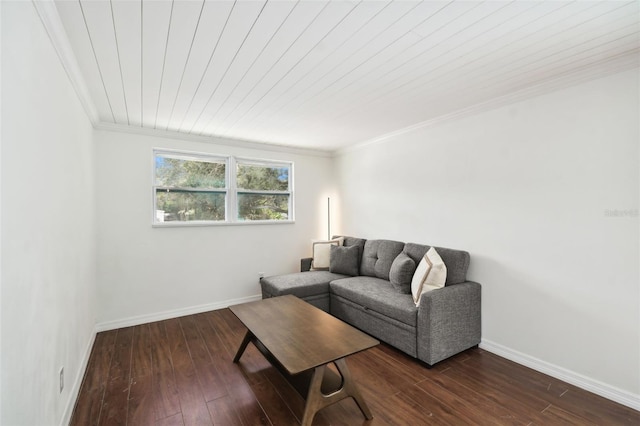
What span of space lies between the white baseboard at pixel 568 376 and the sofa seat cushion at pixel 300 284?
176 centimetres

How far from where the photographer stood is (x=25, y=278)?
124 cm

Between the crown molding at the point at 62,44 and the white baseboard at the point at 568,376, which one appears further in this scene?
the white baseboard at the point at 568,376

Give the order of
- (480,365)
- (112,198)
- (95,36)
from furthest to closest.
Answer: (112,198) → (480,365) → (95,36)

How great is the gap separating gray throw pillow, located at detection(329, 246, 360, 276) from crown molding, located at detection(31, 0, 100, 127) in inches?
122

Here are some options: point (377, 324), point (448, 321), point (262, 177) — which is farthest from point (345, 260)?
point (262, 177)

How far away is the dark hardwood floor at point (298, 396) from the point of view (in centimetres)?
189

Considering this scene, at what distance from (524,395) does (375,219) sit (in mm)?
2491

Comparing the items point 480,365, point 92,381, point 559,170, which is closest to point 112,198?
point 92,381

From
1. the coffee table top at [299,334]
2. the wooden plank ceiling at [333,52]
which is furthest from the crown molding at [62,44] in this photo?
the coffee table top at [299,334]

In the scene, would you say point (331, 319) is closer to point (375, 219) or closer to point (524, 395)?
point (524, 395)

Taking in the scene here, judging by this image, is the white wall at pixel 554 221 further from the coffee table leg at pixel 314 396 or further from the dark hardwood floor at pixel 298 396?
the coffee table leg at pixel 314 396

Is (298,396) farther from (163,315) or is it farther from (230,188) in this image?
(230,188)

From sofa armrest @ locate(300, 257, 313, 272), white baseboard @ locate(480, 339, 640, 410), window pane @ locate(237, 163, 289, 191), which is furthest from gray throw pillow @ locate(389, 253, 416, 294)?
window pane @ locate(237, 163, 289, 191)

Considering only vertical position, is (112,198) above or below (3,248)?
above
